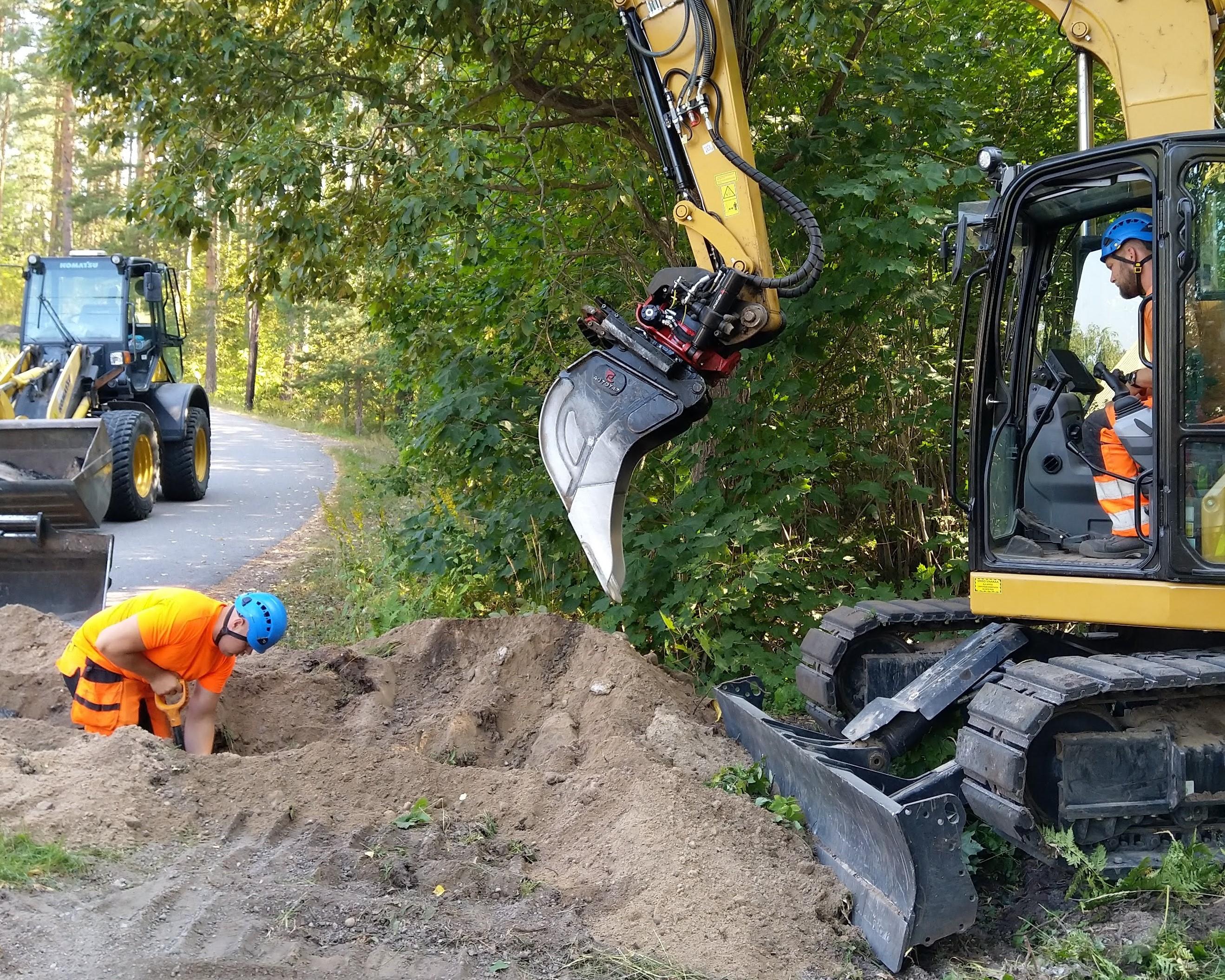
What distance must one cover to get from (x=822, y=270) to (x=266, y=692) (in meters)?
3.75

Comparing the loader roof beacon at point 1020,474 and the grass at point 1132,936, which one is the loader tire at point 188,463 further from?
the grass at point 1132,936

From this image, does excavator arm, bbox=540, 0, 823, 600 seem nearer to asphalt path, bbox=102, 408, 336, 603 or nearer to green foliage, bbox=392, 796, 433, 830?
green foliage, bbox=392, 796, 433, 830

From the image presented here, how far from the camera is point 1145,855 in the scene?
385 cm

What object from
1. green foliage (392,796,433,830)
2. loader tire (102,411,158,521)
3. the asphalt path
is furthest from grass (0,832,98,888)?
loader tire (102,411,158,521)

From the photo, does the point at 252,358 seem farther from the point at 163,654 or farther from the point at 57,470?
the point at 163,654

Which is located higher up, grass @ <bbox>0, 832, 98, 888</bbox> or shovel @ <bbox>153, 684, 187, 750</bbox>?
shovel @ <bbox>153, 684, 187, 750</bbox>

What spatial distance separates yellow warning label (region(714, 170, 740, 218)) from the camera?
4680mm

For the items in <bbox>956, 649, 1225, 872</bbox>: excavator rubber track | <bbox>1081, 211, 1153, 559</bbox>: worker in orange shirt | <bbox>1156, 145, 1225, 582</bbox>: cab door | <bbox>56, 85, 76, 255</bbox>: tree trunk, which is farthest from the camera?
<bbox>56, 85, 76, 255</bbox>: tree trunk

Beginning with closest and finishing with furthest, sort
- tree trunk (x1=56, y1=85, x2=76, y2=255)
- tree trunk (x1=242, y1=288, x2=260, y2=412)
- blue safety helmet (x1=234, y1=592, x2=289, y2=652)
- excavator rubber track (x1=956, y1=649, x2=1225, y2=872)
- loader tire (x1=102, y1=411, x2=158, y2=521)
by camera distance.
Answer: excavator rubber track (x1=956, y1=649, x2=1225, y2=872)
blue safety helmet (x1=234, y1=592, x2=289, y2=652)
loader tire (x1=102, y1=411, x2=158, y2=521)
tree trunk (x1=56, y1=85, x2=76, y2=255)
tree trunk (x1=242, y1=288, x2=260, y2=412)

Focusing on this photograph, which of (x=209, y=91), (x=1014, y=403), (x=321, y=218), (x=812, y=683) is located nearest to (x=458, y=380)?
(x=321, y=218)

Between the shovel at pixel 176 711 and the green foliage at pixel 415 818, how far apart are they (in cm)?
147

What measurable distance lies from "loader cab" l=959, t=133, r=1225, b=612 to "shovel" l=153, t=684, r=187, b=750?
3.61 meters

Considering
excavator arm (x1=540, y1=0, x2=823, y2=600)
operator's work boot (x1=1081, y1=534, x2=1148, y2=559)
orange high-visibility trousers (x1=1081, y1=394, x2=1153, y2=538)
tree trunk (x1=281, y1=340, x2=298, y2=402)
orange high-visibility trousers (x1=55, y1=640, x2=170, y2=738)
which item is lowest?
orange high-visibility trousers (x1=55, y1=640, x2=170, y2=738)

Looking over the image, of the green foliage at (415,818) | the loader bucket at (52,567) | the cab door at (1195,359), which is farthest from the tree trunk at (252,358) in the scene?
the cab door at (1195,359)
